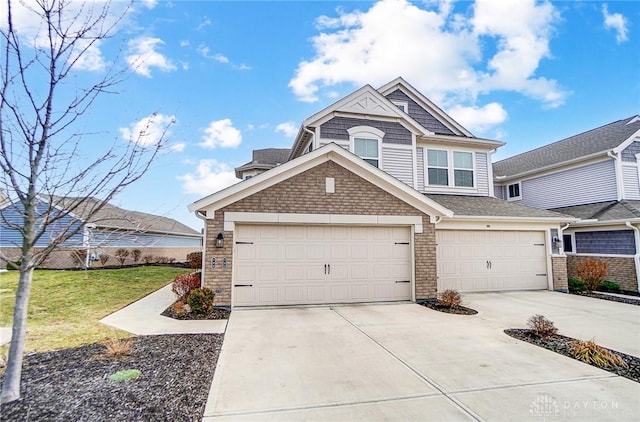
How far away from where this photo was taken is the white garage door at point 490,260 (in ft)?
36.6

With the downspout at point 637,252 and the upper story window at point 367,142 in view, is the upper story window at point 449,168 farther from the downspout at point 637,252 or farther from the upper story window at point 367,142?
the downspout at point 637,252

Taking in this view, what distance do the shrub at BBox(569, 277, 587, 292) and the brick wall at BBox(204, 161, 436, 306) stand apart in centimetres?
654

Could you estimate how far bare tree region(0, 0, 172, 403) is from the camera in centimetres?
357

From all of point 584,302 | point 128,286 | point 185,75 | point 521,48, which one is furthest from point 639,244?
point 128,286

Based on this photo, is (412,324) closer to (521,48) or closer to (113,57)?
(113,57)

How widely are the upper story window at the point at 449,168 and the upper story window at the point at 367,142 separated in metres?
2.59

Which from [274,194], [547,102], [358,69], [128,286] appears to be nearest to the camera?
[274,194]

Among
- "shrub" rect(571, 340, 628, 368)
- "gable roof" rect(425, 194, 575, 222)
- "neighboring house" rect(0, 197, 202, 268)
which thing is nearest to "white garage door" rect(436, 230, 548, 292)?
"gable roof" rect(425, 194, 575, 222)

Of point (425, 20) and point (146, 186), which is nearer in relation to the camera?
point (146, 186)

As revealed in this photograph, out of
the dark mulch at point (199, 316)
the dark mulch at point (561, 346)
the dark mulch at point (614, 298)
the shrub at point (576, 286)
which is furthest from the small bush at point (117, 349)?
the shrub at point (576, 286)

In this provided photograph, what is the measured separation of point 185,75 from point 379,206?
607cm

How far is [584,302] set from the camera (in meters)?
9.89

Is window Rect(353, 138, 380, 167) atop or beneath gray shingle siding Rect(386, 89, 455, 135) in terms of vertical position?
beneath

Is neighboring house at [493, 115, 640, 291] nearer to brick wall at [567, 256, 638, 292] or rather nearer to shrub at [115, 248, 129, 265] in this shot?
brick wall at [567, 256, 638, 292]
